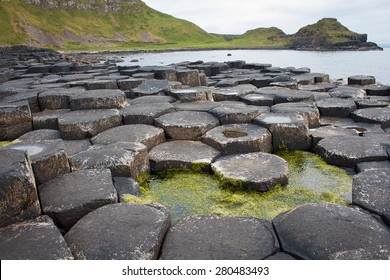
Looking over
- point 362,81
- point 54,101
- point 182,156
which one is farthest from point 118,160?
point 362,81

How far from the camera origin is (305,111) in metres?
4.94

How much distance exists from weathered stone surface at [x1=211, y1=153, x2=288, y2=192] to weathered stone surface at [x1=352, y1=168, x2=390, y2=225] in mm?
689

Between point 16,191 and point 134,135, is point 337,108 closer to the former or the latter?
point 134,135

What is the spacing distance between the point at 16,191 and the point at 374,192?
2.71m

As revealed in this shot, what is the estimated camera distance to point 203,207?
9.69ft

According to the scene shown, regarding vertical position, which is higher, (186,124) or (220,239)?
(186,124)

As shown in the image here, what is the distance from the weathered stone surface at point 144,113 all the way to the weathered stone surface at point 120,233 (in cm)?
245

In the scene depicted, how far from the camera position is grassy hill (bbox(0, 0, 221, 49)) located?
60.2 m

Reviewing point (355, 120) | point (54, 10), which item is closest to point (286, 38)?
point (54, 10)

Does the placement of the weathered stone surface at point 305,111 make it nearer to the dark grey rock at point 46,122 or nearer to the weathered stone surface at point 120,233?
the weathered stone surface at point 120,233

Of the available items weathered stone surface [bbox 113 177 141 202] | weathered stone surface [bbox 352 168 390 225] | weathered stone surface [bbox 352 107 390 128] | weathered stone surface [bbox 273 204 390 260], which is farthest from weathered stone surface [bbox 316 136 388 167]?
weathered stone surface [bbox 113 177 141 202]

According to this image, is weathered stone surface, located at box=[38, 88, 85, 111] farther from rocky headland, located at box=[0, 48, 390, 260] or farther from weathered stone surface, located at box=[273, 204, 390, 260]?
weathered stone surface, located at box=[273, 204, 390, 260]

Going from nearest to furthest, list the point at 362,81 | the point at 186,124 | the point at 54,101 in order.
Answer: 1. the point at 186,124
2. the point at 54,101
3. the point at 362,81

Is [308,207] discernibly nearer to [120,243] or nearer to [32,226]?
[120,243]
